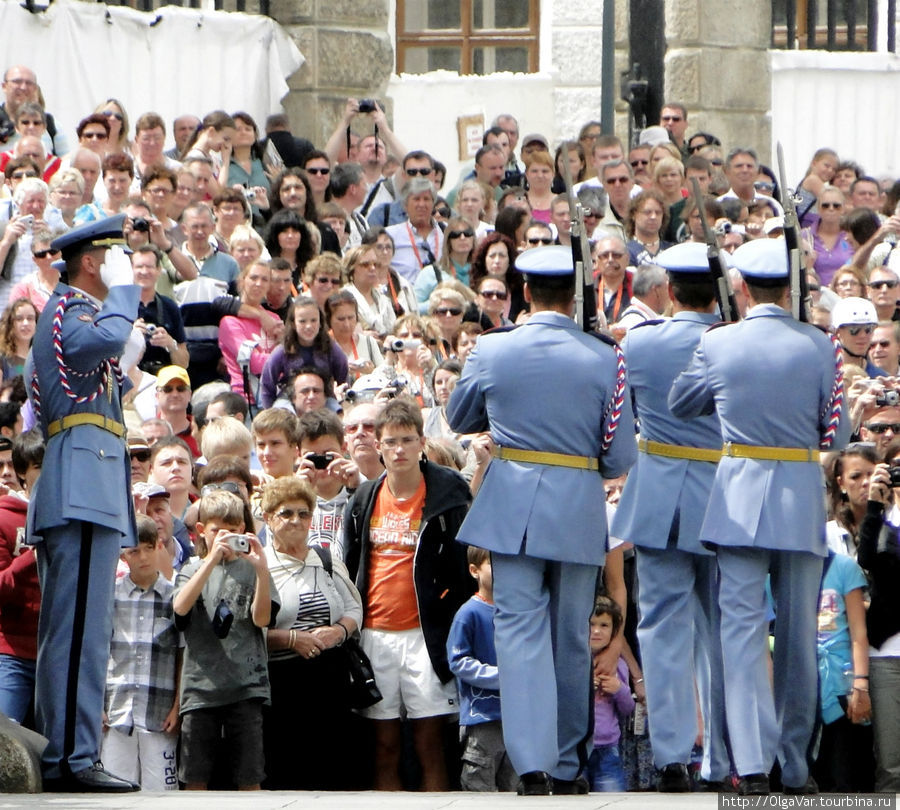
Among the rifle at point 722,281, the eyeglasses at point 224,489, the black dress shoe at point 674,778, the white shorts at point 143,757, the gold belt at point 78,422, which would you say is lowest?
the white shorts at point 143,757

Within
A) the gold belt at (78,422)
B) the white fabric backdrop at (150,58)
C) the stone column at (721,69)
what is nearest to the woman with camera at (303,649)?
the gold belt at (78,422)

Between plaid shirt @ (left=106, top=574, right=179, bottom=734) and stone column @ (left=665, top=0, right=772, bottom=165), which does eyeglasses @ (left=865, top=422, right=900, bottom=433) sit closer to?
plaid shirt @ (left=106, top=574, right=179, bottom=734)

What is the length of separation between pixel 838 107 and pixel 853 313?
885cm

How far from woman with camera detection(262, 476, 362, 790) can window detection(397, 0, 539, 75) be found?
12.1m

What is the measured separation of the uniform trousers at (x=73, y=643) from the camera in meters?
8.20

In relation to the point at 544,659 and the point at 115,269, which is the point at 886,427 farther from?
the point at 115,269

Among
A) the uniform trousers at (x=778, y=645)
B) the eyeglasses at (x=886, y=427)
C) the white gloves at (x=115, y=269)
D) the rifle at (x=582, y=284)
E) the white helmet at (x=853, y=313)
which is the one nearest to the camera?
the uniform trousers at (x=778, y=645)

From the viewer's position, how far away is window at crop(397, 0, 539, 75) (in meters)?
21.1

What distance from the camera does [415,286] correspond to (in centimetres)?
1409

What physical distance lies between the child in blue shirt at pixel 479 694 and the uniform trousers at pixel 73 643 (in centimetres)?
155

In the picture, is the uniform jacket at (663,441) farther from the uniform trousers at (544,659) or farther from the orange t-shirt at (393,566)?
the orange t-shirt at (393,566)

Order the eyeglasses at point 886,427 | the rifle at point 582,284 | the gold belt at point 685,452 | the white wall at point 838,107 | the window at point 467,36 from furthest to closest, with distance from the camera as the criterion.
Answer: the window at point 467,36, the white wall at point 838,107, the eyeglasses at point 886,427, the gold belt at point 685,452, the rifle at point 582,284

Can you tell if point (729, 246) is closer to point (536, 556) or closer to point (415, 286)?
point (415, 286)

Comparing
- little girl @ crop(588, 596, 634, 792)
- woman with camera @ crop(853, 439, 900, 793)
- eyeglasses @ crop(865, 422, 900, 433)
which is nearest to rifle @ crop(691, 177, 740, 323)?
woman with camera @ crop(853, 439, 900, 793)
